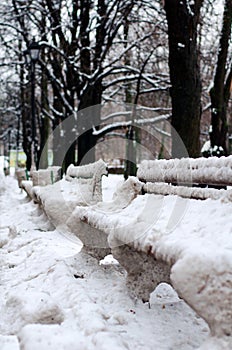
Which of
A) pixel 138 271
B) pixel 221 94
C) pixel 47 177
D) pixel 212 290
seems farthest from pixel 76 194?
pixel 221 94

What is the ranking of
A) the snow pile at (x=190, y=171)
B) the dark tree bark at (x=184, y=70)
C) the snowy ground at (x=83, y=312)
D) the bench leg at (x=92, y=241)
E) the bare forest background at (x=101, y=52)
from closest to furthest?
the snowy ground at (x=83, y=312) → the snow pile at (x=190, y=171) → the bench leg at (x=92, y=241) → the dark tree bark at (x=184, y=70) → the bare forest background at (x=101, y=52)

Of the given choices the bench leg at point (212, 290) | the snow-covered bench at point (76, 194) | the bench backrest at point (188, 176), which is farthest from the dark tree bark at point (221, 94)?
the bench leg at point (212, 290)

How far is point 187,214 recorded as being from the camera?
273 centimetres

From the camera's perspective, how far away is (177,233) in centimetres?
245

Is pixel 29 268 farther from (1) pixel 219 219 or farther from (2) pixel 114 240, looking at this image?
(1) pixel 219 219

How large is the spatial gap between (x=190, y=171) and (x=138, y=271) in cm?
78

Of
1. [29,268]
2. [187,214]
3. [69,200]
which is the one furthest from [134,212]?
[69,200]

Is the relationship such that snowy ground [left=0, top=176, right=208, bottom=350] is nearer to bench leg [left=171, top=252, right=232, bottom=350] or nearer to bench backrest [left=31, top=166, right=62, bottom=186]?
bench leg [left=171, top=252, right=232, bottom=350]

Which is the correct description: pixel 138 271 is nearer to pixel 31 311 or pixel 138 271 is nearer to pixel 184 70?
pixel 31 311

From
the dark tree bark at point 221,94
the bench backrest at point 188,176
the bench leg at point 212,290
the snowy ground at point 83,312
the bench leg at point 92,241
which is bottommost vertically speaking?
the snowy ground at point 83,312

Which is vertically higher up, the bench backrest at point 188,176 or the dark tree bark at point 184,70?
the dark tree bark at point 184,70

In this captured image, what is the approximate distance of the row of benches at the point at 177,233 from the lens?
78.7 inches

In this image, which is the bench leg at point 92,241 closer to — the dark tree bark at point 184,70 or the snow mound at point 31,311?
the snow mound at point 31,311

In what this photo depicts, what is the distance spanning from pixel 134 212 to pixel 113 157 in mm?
46685
